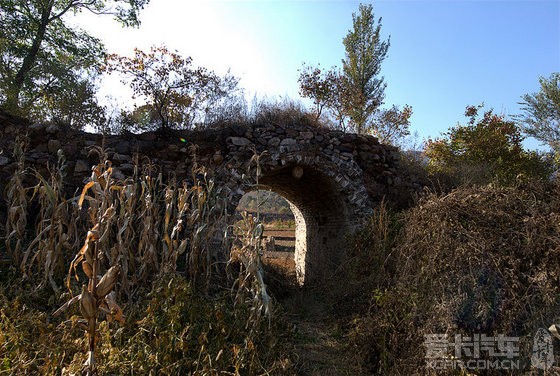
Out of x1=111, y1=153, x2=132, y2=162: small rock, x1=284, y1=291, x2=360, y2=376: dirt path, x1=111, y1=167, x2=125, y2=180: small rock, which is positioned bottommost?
x1=284, y1=291, x2=360, y2=376: dirt path

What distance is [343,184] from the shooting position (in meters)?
6.95

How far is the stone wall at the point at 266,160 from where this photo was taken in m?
5.92

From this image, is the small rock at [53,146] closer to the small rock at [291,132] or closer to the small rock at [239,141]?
the small rock at [239,141]

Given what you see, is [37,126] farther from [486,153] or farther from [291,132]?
[486,153]

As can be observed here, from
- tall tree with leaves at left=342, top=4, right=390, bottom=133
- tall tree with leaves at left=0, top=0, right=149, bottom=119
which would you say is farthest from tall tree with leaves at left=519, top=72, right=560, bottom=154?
tall tree with leaves at left=0, top=0, right=149, bottom=119

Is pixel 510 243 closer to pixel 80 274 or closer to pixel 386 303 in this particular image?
pixel 386 303

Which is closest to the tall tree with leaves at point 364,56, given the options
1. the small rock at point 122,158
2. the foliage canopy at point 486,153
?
the foliage canopy at point 486,153

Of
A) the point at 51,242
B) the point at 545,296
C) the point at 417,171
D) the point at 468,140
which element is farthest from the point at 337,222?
the point at 51,242

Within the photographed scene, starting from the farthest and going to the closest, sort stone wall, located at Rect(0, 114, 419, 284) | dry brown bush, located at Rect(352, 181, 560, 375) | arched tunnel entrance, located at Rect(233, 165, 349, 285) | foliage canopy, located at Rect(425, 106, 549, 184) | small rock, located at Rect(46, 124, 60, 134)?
foliage canopy, located at Rect(425, 106, 549, 184)
arched tunnel entrance, located at Rect(233, 165, 349, 285)
small rock, located at Rect(46, 124, 60, 134)
stone wall, located at Rect(0, 114, 419, 284)
dry brown bush, located at Rect(352, 181, 560, 375)

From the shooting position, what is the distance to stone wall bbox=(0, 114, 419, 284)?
592cm

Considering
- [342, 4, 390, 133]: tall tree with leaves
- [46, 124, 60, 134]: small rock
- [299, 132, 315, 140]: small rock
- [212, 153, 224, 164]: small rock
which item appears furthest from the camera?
[342, 4, 390, 133]: tall tree with leaves

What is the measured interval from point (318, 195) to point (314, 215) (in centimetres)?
89

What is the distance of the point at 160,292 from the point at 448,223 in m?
2.79

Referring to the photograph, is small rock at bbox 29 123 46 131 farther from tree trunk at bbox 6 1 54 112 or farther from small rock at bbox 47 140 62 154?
tree trunk at bbox 6 1 54 112
